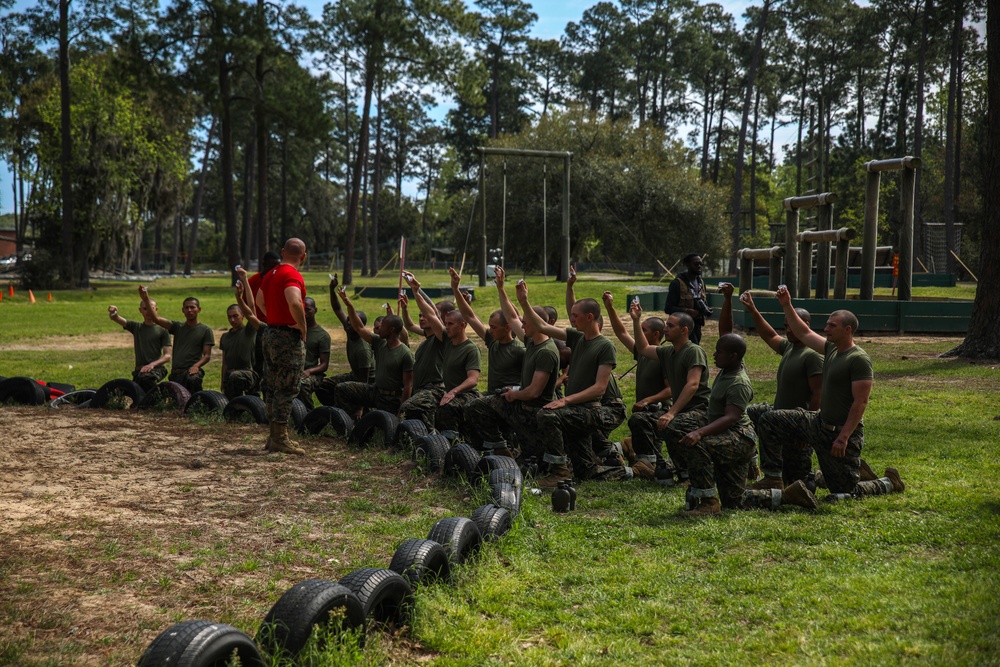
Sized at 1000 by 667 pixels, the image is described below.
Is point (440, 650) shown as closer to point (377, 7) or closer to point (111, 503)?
point (111, 503)

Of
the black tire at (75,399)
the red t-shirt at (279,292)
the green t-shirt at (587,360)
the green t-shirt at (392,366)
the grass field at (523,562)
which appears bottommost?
the grass field at (523,562)

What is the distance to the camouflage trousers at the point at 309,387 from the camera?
10625mm

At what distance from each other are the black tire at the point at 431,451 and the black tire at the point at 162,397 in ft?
13.6

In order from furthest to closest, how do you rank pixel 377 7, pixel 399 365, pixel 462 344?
pixel 377 7 < pixel 399 365 < pixel 462 344

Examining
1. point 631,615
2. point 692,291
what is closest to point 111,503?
point 631,615

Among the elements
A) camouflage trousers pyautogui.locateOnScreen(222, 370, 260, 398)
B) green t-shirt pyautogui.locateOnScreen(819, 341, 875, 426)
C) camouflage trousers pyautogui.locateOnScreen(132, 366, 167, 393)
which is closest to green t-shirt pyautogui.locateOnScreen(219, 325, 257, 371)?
camouflage trousers pyautogui.locateOnScreen(222, 370, 260, 398)

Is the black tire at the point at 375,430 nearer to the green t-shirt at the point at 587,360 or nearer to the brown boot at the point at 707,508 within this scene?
the green t-shirt at the point at 587,360

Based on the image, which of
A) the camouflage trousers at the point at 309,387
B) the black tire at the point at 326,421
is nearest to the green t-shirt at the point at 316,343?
the camouflage trousers at the point at 309,387

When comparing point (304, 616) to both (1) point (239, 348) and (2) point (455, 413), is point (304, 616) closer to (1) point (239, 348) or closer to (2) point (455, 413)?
(2) point (455, 413)

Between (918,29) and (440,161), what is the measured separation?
164 feet

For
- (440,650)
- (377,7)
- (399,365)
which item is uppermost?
(377,7)

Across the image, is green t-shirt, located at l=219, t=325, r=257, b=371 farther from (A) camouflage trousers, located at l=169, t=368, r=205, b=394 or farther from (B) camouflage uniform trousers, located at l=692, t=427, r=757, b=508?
(B) camouflage uniform trousers, located at l=692, t=427, r=757, b=508

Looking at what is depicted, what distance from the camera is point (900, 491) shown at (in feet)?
22.6

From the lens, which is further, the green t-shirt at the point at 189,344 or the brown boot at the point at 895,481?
the green t-shirt at the point at 189,344
